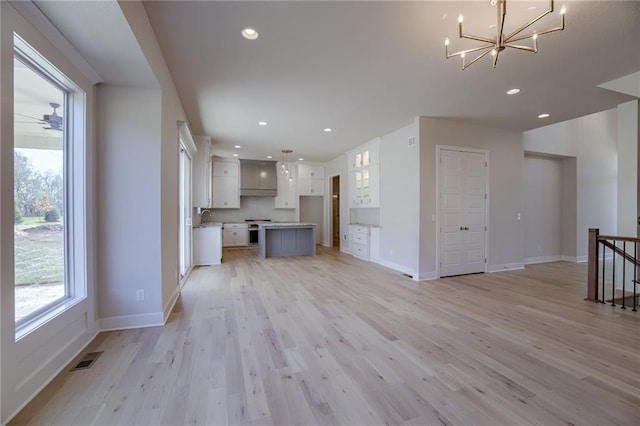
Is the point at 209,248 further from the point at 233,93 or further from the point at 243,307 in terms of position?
the point at 233,93

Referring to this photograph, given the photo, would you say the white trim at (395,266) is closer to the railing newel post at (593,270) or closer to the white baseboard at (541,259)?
the railing newel post at (593,270)

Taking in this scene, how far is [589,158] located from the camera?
6789mm

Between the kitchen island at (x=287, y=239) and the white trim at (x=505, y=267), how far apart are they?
416 centimetres

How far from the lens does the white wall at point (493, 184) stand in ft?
15.7

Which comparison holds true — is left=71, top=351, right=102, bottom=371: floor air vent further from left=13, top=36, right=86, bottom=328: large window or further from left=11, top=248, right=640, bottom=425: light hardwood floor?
left=13, top=36, right=86, bottom=328: large window

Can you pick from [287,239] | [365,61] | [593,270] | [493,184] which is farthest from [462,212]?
[287,239]

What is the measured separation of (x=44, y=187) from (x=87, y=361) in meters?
1.45

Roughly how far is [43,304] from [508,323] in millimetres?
4342

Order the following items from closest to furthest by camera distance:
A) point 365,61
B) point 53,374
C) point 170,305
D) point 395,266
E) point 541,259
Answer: point 53,374
point 365,61
point 170,305
point 395,266
point 541,259

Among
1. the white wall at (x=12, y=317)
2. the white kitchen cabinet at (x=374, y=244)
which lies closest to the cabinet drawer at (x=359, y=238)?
the white kitchen cabinet at (x=374, y=244)

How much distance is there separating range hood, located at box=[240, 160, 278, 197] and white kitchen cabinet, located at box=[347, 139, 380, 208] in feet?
9.31

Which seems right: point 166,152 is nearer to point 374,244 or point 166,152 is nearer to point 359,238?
point 374,244

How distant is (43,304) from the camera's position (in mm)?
2023

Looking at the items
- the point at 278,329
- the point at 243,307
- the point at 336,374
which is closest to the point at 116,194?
the point at 243,307
